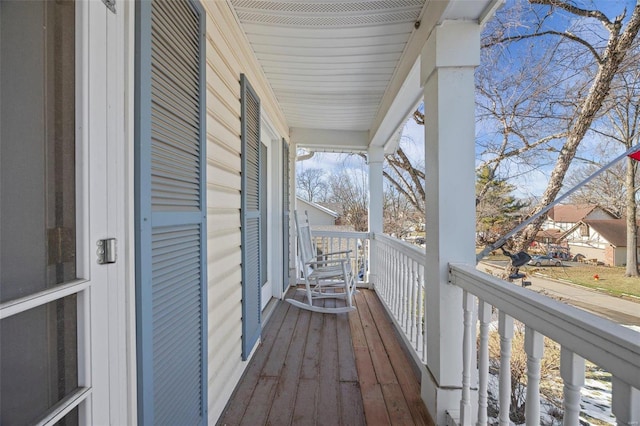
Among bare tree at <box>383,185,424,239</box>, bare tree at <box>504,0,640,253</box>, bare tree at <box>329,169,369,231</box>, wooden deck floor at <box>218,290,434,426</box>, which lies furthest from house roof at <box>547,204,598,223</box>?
bare tree at <box>329,169,369,231</box>

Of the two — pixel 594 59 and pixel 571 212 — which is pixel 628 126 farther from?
pixel 594 59

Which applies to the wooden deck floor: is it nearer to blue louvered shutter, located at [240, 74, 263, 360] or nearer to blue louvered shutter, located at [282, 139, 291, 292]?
blue louvered shutter, located at [240, 74, 263, 360]

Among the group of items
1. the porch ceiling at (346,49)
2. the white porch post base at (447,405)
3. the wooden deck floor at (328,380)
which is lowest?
the wooden deck floor at (328,380)

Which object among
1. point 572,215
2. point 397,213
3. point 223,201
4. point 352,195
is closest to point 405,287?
point 223,201

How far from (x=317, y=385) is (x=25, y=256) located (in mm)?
1838

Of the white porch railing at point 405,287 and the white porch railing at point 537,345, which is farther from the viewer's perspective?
the white porch railing at point 405,287

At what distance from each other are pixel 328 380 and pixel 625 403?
1.69 m

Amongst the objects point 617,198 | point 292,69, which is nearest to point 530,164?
point 617,198

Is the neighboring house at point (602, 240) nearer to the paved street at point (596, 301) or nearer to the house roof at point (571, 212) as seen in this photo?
the house roof at point (571, 212)

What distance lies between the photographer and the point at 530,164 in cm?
444

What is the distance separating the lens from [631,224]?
229 cm

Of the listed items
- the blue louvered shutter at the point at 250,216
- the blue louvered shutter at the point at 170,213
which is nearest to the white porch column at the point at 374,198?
the blue louvered shutter at the point at 250,216

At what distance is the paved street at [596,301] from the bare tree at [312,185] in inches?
460

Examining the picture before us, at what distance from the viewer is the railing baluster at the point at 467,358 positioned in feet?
4.62
